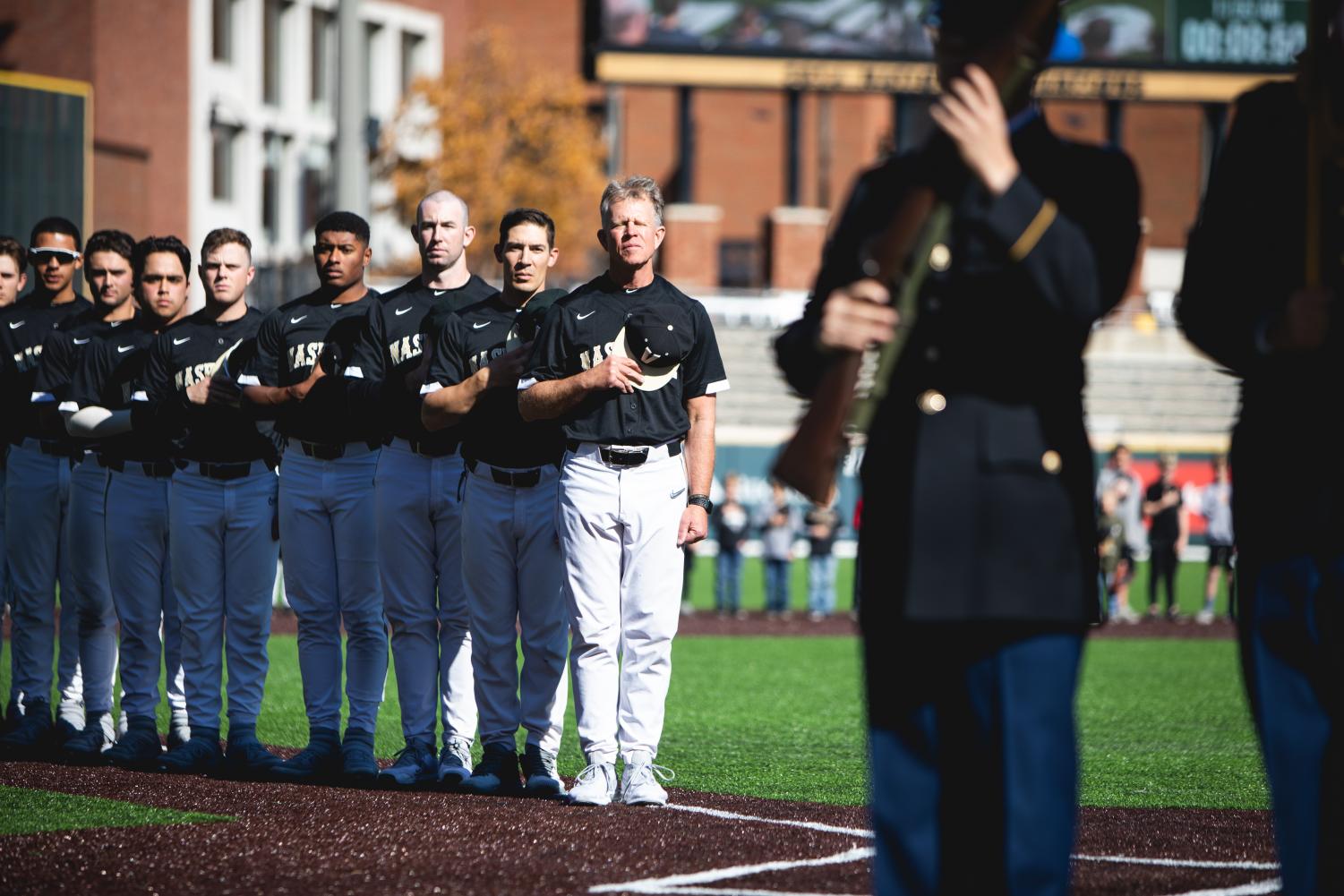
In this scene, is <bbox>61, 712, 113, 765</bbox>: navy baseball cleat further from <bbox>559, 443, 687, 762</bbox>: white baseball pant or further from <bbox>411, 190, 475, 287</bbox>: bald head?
<bbox>411, 190, 475, 287</bbox>: bald head

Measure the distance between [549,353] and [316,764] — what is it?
226cm

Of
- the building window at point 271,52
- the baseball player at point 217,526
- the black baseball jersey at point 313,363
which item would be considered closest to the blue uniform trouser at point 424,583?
the black baseball jersey at point 313,363

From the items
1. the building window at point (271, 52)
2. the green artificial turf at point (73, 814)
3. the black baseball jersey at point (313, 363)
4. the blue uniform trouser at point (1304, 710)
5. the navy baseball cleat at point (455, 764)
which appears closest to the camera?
the blue uniform trouser at point (1304, 710)

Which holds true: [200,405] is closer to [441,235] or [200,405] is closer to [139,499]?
[139,499]

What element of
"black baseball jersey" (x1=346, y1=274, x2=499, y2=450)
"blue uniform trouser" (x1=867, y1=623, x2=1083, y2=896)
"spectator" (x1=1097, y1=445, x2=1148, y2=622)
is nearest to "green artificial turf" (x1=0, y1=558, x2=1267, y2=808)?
"black baseball jersey" (x1=346, y1=274, x2=499, y2=450)

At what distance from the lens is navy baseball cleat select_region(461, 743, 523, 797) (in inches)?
309

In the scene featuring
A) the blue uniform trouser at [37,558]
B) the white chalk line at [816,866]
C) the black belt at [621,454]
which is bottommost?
the white chalk line at [816,866]

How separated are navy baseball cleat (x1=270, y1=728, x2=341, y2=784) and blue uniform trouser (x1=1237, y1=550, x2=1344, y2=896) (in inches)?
204

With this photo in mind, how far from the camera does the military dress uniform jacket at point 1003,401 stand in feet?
11.7

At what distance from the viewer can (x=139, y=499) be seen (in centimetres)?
896

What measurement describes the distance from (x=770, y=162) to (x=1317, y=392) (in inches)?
2334

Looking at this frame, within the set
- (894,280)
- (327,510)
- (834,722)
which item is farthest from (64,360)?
(894,280)

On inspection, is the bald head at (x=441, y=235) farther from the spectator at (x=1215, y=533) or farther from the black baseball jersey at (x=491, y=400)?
the spectator at (x=1215, y=533)

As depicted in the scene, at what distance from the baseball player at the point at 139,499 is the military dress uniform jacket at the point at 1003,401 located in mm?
5932
